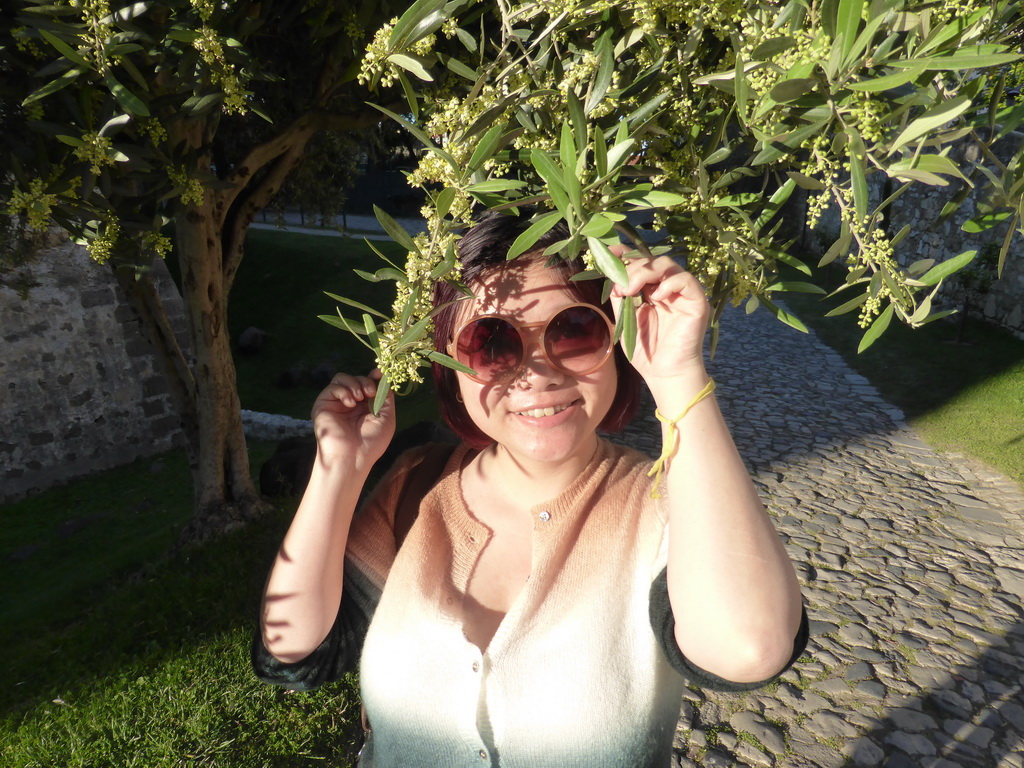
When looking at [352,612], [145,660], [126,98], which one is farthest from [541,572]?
[145,660]

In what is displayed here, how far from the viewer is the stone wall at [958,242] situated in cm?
1136

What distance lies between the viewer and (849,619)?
525cm

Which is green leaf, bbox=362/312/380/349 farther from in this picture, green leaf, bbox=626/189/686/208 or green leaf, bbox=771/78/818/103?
green leaf, bbox=771/78/818/103

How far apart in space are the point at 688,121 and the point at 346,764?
366 cm

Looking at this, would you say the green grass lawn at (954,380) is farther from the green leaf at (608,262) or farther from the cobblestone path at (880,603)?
the green leaf at (608,262)

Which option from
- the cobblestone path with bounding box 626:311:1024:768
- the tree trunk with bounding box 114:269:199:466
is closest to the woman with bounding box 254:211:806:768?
the cobblestone path with bounding box 626:311:1024:768

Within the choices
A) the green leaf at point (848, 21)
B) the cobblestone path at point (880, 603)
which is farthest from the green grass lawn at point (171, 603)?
the green leaf at point (848, 21)

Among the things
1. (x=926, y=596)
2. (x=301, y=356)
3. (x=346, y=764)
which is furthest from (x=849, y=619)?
(x=301, y=356)

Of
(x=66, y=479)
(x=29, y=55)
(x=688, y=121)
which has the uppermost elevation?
(x=29, y=55)

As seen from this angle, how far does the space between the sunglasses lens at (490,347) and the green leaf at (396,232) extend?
29 cm

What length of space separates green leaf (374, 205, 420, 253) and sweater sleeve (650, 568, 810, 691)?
2.66ft

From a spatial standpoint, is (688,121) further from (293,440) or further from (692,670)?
(293,440)

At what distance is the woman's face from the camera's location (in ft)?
5.29

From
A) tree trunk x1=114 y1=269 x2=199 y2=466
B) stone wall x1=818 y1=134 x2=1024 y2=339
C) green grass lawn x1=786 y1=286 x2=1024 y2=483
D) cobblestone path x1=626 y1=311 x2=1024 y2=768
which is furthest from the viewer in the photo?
stone wall x1=818 y1=134 x2=1024 y2=339
